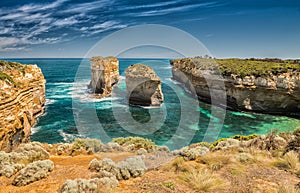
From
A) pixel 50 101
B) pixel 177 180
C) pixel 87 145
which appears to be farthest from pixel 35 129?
pixel 177 180

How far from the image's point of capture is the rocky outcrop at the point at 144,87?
32.6 meters

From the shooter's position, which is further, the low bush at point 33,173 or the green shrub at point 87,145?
the green shrub at point 87,145

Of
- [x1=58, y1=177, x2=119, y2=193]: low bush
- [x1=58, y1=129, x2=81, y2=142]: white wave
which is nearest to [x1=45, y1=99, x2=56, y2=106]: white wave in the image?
[x1=58, y1=129, x2=81, y2=142]: white wave

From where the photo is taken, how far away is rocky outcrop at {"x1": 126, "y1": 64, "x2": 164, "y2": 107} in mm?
32562

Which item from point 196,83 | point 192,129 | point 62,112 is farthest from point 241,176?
point 196,83

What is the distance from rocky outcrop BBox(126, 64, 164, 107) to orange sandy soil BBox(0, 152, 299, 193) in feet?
81.8

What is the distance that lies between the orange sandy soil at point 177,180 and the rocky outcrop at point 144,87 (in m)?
24.9

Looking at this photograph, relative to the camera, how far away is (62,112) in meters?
29.1

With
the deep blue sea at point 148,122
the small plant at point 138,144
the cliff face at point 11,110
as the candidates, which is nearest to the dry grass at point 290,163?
the small plant at point 138,144

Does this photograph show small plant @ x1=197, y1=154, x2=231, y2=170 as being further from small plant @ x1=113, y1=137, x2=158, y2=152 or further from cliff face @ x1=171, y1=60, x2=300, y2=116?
cliff face @ x1=171, y1=60, x2=300, y2=116

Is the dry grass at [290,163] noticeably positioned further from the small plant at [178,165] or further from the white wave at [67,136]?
the white wave at [67,136]

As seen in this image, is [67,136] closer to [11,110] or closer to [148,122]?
[148,122]

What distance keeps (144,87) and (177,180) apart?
2700 centimetres

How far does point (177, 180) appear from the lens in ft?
21.4
